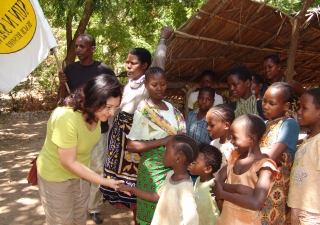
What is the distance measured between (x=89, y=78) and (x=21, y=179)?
7.91 ft

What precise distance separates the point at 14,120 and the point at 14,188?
18.3ft

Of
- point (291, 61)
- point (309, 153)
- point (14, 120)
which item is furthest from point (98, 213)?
point (14, 120)

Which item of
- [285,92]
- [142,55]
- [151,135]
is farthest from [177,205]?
[142,55]

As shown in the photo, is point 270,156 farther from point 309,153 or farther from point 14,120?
point 14,120

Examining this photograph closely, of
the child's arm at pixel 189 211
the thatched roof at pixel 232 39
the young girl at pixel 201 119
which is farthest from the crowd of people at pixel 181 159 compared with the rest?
the thatched roof at pixel 232 39

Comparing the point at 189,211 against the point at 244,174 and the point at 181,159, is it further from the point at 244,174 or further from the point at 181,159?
the point at 244,174

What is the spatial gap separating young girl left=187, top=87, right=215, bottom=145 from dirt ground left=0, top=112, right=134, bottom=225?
136 cm

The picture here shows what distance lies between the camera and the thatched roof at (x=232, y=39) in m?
3.91

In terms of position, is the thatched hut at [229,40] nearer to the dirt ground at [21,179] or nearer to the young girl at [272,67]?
the young girl at [272,67]

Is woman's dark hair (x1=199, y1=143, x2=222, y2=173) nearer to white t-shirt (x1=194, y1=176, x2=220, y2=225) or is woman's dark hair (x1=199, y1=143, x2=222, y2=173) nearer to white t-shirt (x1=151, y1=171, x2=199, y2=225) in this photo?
white t-shirt (x1=194, y1=176, x2=220, y2=225)

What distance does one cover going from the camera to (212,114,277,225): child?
6.90 ft

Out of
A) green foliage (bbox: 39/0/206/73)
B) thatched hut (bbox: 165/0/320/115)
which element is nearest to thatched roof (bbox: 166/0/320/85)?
thatched hut (bbox: 165/0/320/115)

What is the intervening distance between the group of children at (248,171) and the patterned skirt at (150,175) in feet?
1.02

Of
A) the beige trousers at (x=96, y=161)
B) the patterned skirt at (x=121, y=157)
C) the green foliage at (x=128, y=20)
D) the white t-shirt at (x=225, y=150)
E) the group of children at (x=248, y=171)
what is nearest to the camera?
the group of children at (x=248, y=171)
